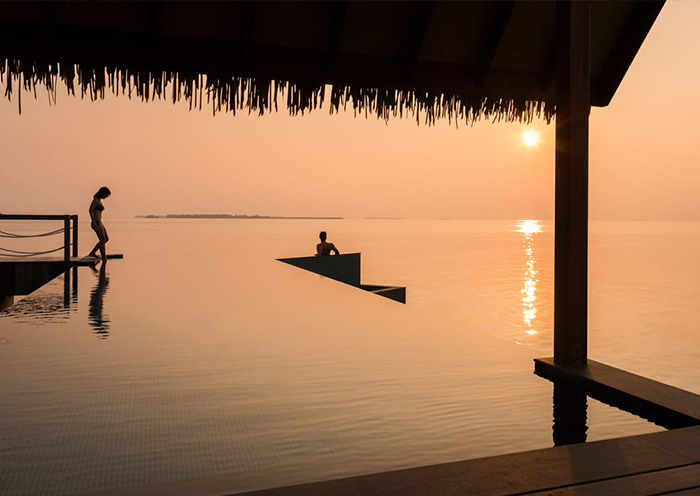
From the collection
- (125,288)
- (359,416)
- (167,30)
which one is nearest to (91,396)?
(359,416)

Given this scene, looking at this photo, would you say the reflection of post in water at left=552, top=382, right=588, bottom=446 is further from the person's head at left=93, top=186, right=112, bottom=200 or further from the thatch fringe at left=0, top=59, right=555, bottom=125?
the person's head at left=93, top=186, right=112, bottom=200

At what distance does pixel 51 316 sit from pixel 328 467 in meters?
3.97

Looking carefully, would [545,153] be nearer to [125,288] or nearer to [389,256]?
[125,288]

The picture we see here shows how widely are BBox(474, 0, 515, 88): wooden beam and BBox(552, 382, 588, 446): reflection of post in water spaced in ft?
6.12

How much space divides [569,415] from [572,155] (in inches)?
50.2

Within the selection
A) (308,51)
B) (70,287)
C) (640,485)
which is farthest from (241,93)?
(70,287)

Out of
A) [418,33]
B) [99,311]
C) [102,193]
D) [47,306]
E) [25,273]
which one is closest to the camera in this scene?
[418,33]

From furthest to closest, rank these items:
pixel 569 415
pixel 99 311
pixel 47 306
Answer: pixel 47 306 → pixel 99 311 → pixel 569 415

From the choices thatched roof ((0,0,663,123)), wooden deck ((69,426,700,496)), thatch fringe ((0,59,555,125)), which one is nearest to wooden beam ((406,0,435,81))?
thatched roof ((0,0,663,123))

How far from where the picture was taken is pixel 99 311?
211 inches

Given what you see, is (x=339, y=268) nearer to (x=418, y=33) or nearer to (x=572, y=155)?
(x=418, y=33)

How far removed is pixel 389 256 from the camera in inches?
1570

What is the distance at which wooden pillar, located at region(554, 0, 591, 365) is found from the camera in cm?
287

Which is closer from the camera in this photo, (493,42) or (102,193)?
(493,42)
